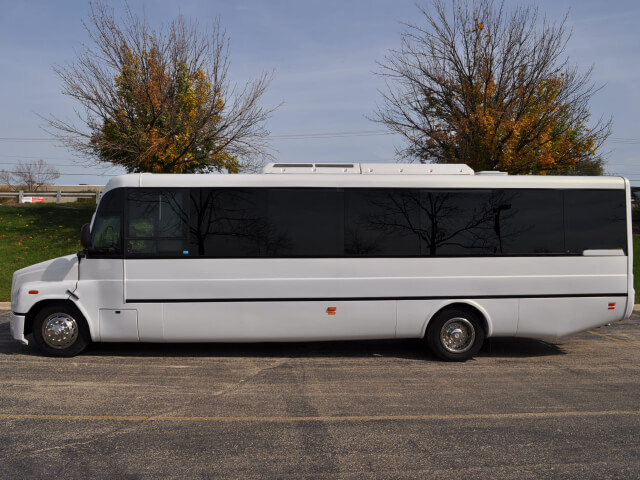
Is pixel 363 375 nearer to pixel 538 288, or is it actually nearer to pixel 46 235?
pixel 538 288

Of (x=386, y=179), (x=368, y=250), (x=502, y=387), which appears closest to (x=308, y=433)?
(x=502, y=387)

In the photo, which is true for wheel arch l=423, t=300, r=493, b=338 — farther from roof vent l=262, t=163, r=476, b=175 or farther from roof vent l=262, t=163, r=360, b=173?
roof vent l=262, t=163, r=360, b=173

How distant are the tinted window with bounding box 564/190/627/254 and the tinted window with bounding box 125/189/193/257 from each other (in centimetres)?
568

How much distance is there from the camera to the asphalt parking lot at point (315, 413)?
174 inches

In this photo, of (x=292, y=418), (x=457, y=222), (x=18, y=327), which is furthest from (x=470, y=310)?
(x=18, y=327)

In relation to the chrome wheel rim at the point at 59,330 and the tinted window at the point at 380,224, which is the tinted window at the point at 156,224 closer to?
the chrome wheel rim at the point at 59,330

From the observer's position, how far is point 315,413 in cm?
571

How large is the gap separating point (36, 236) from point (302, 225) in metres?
16.3

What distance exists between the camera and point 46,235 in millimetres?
20766

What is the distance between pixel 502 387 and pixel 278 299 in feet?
10.5

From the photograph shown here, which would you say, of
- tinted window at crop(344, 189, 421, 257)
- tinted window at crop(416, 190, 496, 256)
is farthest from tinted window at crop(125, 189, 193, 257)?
tinted window at crop(416, 190, 496, 256)

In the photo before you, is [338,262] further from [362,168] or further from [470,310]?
[470,310]

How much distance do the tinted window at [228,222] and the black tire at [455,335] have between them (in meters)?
2.80

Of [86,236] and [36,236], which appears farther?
[36,236]
